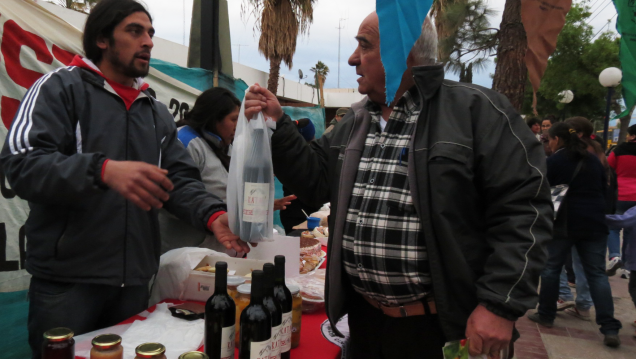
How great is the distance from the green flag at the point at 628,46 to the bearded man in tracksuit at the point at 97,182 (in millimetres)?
2426

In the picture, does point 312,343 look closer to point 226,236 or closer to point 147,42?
point 226,236

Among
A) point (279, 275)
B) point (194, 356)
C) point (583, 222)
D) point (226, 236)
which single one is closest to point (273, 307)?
point (279, 275)

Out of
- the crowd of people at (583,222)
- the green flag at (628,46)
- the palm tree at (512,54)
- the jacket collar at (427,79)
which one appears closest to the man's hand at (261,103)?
the jacket collar at (427,79)

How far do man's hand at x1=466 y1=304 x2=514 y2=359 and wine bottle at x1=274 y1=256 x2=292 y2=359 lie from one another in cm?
63

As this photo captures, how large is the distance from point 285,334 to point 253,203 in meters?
0.50

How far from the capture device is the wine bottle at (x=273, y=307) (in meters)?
1.38

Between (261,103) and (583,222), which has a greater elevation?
(261,103)

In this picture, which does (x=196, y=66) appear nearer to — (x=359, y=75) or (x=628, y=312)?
(x=359, y=75)

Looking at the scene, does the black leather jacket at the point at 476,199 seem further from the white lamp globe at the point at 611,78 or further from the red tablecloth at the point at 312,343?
the white lamp globe at the point at 611,78

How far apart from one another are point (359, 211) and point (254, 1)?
965 centimetres

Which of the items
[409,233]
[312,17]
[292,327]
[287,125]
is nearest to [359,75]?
[287,125]

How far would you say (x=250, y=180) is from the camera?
172 cm

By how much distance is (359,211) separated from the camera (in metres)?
1.66

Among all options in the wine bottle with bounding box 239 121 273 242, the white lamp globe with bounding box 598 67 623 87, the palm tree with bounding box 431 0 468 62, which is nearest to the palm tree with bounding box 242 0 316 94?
the palm tree with bounding box 431 0 468 62
